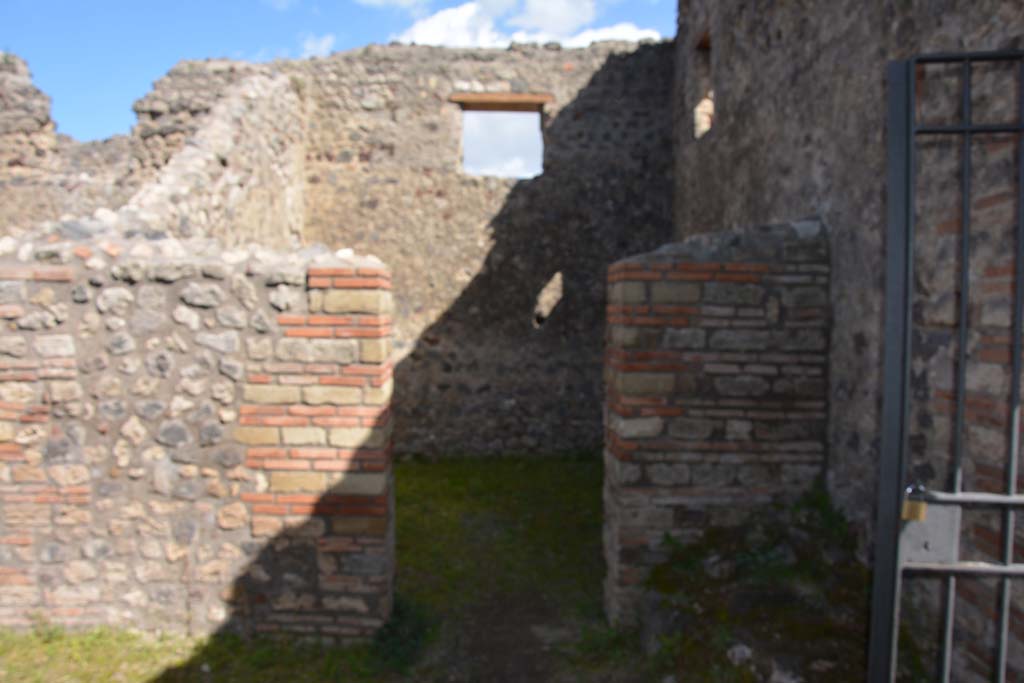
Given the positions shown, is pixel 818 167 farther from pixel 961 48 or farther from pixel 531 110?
pixel 531 110

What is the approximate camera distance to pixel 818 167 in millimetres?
4215

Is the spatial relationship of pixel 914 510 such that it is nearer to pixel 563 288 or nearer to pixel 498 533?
pixel 498 533

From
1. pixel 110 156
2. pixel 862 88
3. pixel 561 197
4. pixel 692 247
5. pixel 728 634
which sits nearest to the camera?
pixel 728 634

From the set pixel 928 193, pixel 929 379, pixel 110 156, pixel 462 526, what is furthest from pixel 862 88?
pixel 110 156

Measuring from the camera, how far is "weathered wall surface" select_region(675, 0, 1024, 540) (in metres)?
3.24

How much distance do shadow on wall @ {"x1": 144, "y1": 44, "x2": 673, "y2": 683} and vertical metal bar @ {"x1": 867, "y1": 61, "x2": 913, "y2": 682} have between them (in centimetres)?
633

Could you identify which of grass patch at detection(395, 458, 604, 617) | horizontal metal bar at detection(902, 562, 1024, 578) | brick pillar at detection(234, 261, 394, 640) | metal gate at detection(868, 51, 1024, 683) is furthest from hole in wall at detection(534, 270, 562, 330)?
horizontal metal bar at detection(902, 562, 1024, 578)

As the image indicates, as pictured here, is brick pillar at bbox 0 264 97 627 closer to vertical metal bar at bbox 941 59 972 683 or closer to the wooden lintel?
vertical metal bar at bbox 941 59 972 683

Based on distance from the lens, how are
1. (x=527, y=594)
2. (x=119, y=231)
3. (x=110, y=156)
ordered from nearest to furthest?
(x=119, y=231)
(x=527, y=594)
(x=110, y=156)

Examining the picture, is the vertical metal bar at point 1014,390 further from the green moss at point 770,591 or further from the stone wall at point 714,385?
the stone wall at point 714,385

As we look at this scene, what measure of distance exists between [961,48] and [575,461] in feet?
19.6

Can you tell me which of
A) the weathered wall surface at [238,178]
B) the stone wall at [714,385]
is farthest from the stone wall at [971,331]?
the weathered wall surface at [238,178]

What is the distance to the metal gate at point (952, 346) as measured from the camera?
1.86m

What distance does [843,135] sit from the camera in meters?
3.88
